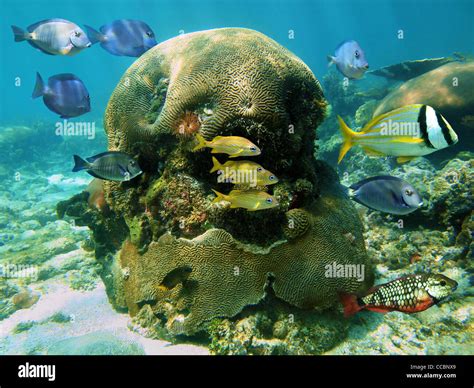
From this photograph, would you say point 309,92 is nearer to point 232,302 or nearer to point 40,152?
point 232,302

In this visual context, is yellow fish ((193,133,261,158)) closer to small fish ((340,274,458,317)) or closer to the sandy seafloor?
small fish ((340,274,458,317))

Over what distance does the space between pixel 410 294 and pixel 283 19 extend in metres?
118

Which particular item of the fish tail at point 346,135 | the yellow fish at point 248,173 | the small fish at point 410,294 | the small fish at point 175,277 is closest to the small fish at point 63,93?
the yellow fish at point 248,173

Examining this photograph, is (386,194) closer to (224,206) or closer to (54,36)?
(224,206)

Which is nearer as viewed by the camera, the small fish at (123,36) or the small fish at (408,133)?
the small fish at (408,133)

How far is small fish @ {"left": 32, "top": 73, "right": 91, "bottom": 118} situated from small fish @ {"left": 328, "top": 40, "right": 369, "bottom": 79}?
4.80 meters

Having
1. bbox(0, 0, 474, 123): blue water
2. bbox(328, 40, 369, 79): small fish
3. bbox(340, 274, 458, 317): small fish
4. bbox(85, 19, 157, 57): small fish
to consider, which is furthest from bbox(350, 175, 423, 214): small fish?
bbox(0, 0, 474, 123): blue water

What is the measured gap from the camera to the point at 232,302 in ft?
12.9

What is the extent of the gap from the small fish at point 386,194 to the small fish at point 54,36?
4367 mm

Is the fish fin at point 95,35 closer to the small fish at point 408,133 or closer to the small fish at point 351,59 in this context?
the small fish at point 408,133

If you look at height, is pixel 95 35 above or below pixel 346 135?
above

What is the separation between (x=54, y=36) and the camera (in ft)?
13.7

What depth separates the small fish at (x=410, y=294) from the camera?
3.08 m

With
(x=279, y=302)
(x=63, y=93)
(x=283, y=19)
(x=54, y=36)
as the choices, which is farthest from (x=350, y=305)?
(x=283, y=19)
